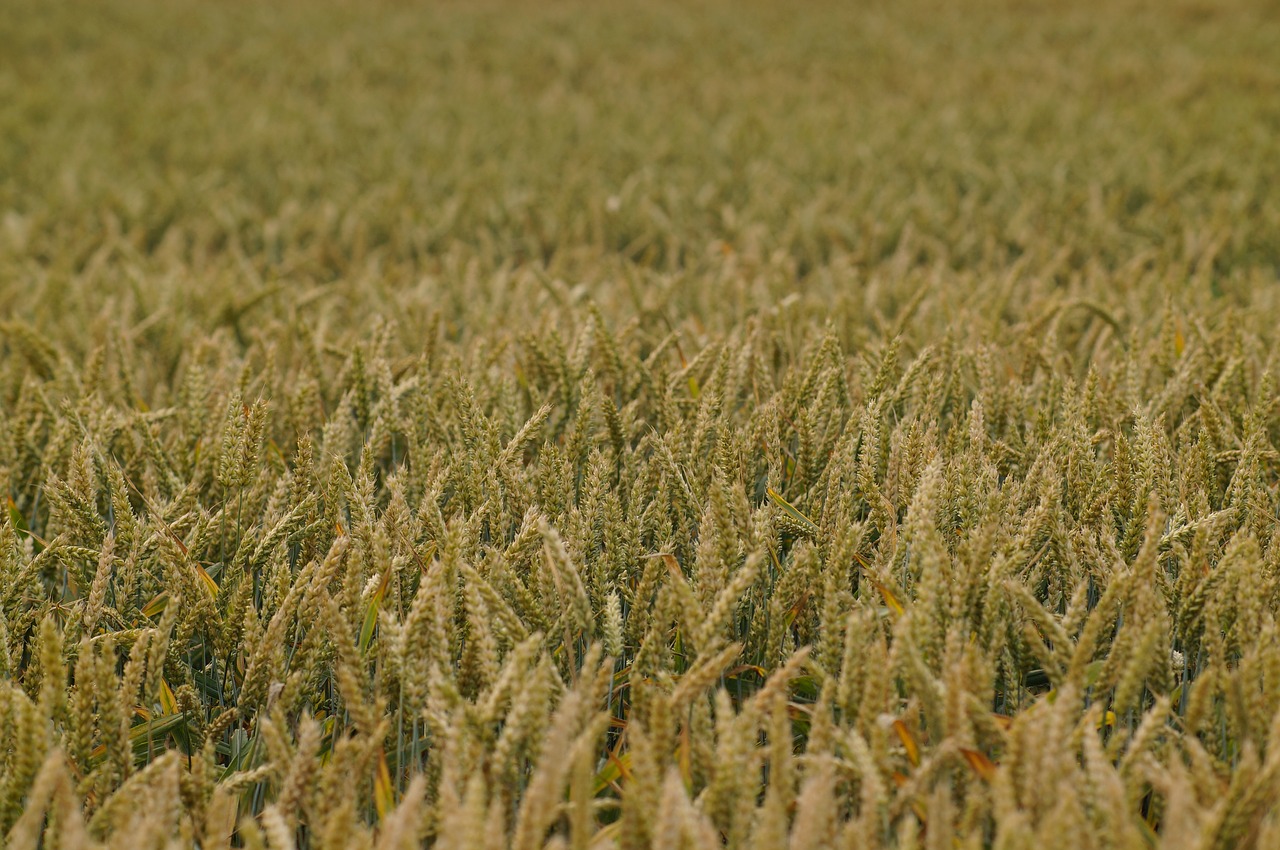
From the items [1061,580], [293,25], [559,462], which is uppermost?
[293,25]

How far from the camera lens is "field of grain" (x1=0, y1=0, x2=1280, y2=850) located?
1.00 metres

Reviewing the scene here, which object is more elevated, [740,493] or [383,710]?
[740,493]

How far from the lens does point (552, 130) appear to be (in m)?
5.96

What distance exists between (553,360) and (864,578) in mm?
804

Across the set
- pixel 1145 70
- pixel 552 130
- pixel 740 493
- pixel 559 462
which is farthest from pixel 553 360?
pixel 1145 70

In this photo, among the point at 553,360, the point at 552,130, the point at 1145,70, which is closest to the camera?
the point at 553,360

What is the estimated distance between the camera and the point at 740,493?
52.6 inches

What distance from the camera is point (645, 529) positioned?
5.00 ft

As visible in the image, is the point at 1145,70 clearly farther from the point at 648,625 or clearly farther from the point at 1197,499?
the point at 648,625

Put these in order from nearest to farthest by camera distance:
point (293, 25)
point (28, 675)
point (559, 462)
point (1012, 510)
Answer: point (28, 675), point (1012, 510), point (559, 462), point (293, 25)

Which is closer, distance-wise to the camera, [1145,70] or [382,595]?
[382,595]

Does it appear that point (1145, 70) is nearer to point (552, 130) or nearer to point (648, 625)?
point (552, 130)

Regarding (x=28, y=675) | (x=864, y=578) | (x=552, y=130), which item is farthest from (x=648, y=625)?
(x=552, y=130)

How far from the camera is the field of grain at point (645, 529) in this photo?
100cm
